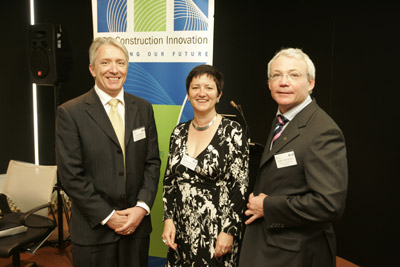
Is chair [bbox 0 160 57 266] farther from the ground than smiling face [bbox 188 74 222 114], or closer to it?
closer to it

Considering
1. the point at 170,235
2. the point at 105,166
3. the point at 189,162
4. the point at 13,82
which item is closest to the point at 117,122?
the point at 105,166

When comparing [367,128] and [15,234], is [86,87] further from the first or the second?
[367,128]

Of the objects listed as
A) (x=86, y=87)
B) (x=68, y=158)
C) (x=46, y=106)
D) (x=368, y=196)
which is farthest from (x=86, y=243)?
(x=46, y=106)

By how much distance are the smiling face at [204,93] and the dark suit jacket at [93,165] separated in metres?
0.38

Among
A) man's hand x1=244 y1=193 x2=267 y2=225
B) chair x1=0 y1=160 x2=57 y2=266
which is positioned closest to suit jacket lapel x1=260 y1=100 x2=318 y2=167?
man's hand x1=244 y1=193 x2=267 y2=225

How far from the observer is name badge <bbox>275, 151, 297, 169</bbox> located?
1.45 metres

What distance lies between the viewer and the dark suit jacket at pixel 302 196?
1345 millimetres

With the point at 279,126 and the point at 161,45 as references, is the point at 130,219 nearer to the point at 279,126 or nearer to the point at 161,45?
the point at 279,126

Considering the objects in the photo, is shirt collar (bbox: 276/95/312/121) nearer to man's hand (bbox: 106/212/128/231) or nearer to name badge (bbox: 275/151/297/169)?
name badge (bbox: 275/151/297/169)

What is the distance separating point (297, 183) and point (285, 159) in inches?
4.7

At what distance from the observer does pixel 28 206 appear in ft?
10.0

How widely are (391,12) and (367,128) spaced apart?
111cm

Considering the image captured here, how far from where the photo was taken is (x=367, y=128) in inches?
127

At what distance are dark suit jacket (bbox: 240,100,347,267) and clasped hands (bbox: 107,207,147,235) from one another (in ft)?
2.15
